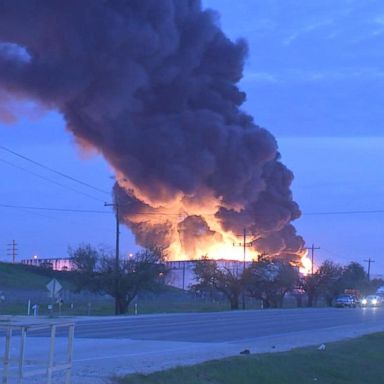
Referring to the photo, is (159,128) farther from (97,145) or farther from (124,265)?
(124,265)

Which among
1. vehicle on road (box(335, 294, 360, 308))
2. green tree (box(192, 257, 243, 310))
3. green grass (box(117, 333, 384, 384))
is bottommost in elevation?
green grass (box(117, 333, 384, 384))

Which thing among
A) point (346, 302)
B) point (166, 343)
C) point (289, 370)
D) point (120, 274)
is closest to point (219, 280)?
point (346, 302)

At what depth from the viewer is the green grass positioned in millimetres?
13555

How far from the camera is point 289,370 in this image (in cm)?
1593

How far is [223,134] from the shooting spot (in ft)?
233

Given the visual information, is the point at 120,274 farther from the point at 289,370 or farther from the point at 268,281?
the point at 289,370

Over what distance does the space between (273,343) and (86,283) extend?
30.8 meters

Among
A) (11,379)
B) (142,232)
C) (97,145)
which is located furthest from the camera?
(142,232)

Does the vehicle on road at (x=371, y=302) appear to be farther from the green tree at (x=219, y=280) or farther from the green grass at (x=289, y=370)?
the green grass at (x=289, y=370)

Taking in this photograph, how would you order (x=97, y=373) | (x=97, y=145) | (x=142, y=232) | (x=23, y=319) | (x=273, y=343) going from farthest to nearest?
(x=142, y=232) < (x=97, y=145) < (x=273, y=343) < (x=97, y=373) < (x=23, y=319)

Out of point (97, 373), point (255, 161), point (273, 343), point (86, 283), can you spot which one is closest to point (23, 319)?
point (97, 373)

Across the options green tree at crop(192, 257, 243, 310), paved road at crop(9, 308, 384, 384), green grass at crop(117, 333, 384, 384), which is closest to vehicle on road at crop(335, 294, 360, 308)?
green tree at crop(192, 257, 243, 310)

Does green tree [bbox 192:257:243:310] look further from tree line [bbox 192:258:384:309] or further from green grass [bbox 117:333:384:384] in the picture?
green grass [bbox 117:333:384:384]

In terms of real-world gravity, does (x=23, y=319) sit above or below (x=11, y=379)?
above
